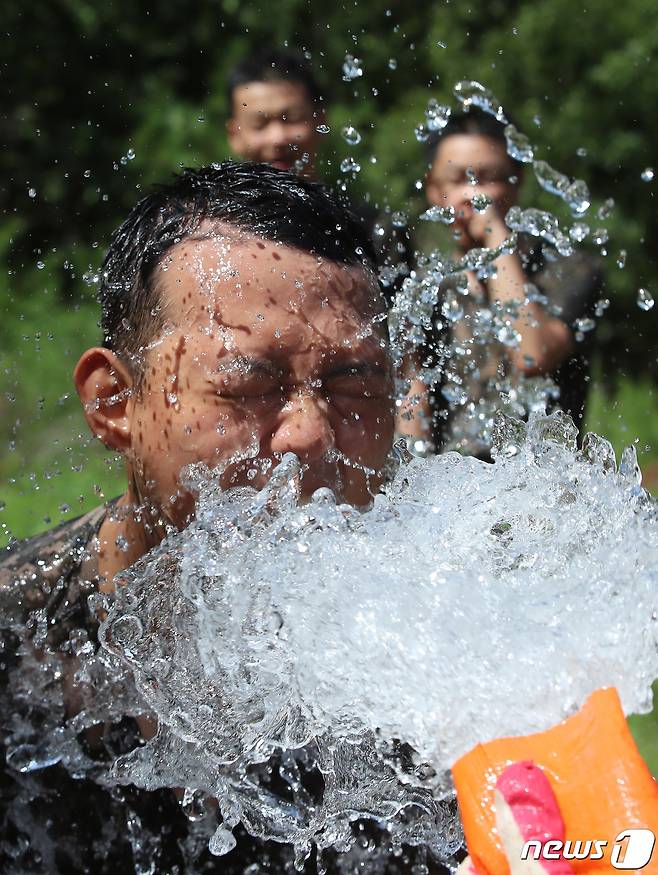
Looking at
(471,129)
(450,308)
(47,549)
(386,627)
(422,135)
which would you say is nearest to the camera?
(386,627)

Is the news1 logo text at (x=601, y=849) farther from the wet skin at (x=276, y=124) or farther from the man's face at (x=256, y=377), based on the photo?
the wet skin at (x=276, y=124)

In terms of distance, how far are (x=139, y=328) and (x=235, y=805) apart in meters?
0.82

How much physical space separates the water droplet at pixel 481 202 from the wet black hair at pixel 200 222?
1267mm

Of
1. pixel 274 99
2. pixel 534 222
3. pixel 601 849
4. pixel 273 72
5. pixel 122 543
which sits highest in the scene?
pixel 273 72

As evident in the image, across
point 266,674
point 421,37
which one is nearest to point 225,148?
point 421,37

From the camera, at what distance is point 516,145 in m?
3.61

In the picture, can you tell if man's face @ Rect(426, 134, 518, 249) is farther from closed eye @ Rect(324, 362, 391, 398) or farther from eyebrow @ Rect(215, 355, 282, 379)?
eyebrow @ Rect(215, 355, 282, 379)

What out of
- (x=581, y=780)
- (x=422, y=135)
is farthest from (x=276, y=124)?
(x=581, y=780)

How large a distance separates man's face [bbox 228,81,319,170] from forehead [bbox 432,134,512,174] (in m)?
0.40

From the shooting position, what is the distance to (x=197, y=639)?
6.19 ft

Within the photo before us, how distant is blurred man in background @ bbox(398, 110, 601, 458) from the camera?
3334mm

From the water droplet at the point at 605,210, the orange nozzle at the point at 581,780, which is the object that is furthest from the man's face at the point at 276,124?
the water droplet at the point at 605,210

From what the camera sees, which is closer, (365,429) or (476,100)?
(365,429)

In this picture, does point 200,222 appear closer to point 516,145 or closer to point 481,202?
point 481,202
